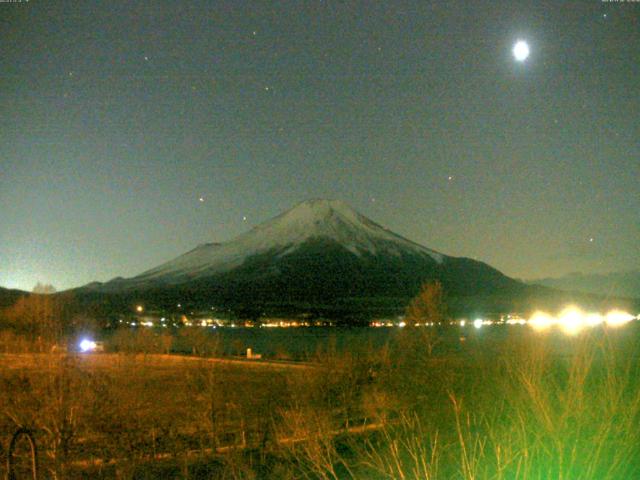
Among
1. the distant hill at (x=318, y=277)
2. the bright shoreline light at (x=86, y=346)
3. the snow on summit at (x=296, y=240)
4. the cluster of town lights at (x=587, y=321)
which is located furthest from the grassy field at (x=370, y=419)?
the snow on summit at (x=296, y=240)

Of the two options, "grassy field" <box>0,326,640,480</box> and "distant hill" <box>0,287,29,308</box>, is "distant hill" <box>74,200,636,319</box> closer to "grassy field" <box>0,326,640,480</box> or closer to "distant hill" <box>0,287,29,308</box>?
"distant hill" <box>0,287,29,308</box>

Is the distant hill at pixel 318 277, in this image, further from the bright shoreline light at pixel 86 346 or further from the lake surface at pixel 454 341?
the bright shoreline light at pixel 86 346

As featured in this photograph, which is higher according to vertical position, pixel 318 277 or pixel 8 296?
pixel 318 277

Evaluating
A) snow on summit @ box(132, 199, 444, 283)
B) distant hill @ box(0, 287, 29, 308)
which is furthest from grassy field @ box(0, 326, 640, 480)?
snow on summit @ box(132, 199, 444, 283)

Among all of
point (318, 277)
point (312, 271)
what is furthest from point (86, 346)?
point (312, 271)

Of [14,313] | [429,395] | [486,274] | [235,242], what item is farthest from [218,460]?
[235,242]

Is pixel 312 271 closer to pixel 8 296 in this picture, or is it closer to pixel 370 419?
pixel 8 296
